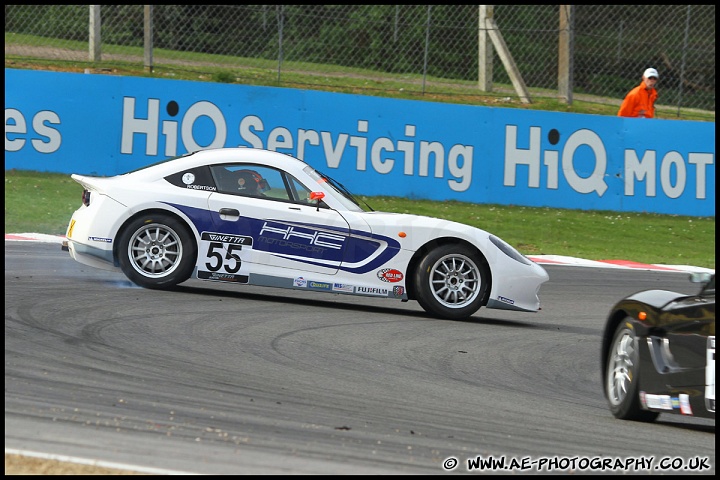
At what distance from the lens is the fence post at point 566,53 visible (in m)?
20.3

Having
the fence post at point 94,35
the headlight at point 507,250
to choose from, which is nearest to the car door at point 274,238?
the headlight at point 507,250

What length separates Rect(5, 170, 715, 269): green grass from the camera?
1543cm

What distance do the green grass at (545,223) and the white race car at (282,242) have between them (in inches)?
180

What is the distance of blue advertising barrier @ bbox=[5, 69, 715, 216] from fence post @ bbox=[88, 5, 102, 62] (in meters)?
2.59

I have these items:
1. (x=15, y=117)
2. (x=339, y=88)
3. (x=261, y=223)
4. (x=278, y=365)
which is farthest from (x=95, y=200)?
(x=339, y=88)

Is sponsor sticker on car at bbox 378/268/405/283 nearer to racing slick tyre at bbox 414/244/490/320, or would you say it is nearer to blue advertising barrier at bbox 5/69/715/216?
racing slick tyre at bbox 414/244/490/320

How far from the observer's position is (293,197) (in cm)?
999

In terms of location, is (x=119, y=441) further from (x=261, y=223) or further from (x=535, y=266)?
(x=535, y=266)

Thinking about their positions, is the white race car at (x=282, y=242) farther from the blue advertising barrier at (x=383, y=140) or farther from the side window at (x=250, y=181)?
the blue advertising barrier at (x=383, y=140)

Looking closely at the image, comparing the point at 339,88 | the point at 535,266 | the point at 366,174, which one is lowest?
the point at 535,266

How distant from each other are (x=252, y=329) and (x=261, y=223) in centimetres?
158

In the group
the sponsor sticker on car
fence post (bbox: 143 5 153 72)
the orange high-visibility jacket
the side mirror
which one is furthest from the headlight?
fence post (bbox: 143 5 153 72)

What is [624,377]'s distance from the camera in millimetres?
6406

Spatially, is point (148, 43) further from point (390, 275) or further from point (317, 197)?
point (390, 275)
